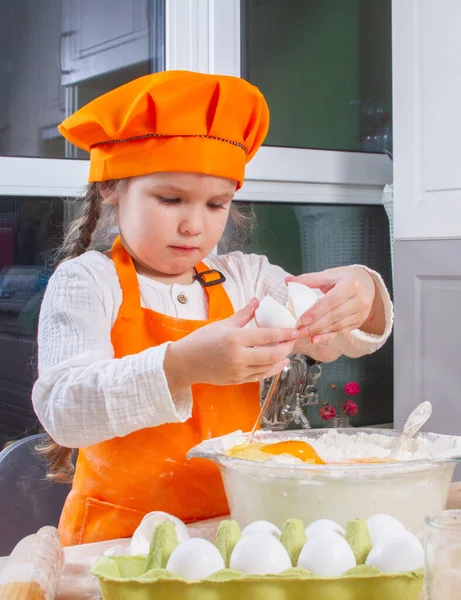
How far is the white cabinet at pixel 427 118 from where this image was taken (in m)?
2.01

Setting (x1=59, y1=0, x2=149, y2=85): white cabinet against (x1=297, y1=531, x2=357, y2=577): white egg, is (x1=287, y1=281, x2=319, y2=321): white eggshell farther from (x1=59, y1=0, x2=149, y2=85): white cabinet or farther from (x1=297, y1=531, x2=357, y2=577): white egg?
Answer: (x1=59, y1=0, x2=149, y2=85): white cabinet

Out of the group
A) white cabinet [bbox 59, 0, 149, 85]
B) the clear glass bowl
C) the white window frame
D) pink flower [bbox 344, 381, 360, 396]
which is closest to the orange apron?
the clear glass bowl

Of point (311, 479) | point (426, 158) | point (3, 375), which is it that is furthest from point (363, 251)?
point (311, 479)

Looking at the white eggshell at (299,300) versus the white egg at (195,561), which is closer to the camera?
the white egg at (195,561)

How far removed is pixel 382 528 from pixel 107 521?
1.77 ft

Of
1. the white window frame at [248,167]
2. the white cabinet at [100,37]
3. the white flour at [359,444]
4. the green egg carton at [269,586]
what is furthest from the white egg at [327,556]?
the white cabinet at [100,37]

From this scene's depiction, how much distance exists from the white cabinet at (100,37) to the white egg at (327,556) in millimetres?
1509

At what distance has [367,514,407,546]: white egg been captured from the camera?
2.07ft

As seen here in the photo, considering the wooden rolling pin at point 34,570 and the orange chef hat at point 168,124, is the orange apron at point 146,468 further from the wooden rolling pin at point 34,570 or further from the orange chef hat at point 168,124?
the wooden rolling pin at point 34,570

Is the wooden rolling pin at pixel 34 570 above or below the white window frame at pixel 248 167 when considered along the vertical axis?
below

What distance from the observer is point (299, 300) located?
96 cm

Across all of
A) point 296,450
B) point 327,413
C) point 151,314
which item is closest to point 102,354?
point 151,314

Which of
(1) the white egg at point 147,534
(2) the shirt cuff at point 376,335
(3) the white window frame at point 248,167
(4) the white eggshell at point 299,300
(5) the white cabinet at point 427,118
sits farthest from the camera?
(5) the white cabinet at point 427,118

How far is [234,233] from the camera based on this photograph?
203 cm
